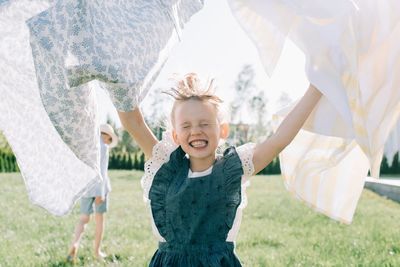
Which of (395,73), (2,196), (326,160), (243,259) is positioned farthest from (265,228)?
(2,196)

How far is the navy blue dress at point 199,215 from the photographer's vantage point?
3045 millimetres

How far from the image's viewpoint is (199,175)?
126 inches

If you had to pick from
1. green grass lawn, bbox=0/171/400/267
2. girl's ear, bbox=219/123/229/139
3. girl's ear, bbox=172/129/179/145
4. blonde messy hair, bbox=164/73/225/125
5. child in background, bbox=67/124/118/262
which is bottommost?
green grass lawn, bbox=0/171/400/267

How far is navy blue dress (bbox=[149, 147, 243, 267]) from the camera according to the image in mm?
3045

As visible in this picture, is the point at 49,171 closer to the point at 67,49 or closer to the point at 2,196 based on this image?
the point at 67,49

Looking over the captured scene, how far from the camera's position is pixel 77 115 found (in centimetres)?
293

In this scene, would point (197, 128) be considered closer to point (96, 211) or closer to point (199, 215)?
point (199, 215)

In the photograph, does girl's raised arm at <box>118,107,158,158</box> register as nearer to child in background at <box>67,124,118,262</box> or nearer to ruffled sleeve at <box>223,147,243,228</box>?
ruffled sleeve at <box>223,147,243,228</box>

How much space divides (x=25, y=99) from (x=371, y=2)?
174 cm

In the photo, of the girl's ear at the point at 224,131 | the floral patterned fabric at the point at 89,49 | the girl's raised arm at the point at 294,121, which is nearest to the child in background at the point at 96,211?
the girl's ear at the point at 224,131

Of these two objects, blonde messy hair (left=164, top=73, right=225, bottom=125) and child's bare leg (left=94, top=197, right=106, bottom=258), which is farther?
child's bare leg (left=94, top=197, right=106, bottom=258)

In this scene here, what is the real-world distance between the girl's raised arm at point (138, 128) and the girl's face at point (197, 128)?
154mm

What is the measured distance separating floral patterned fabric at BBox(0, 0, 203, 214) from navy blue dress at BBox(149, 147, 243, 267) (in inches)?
15.7

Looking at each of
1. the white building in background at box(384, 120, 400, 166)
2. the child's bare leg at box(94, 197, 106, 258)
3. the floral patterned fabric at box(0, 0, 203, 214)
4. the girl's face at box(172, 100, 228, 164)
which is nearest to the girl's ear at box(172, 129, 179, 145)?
the girl's face at box(172, 100, 228, 164)
